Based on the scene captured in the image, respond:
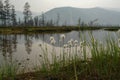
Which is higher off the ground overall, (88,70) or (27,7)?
(27,7)

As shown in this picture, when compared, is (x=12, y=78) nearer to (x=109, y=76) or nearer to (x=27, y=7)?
(x=109, y=76)

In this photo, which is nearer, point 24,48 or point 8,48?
point 8,48

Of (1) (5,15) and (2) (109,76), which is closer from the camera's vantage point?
(2) (109,76)

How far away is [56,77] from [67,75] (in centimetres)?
30

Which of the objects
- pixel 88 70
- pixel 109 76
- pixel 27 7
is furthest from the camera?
pixel 27 7

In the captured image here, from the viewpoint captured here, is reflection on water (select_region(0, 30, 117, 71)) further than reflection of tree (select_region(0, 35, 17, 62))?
No

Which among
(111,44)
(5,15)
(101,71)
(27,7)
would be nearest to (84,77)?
(101,71)

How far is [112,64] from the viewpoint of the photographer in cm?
639

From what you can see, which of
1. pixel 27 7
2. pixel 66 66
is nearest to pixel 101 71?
pixel 66 66

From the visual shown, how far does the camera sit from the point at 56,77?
21.0 ft

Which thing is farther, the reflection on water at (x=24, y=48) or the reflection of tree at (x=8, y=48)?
the reflection of tree at (x=8, y=48)

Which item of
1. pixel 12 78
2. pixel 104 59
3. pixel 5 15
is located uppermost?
pixel 5 15

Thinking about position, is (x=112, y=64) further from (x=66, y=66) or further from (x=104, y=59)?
(x=66, y=66)

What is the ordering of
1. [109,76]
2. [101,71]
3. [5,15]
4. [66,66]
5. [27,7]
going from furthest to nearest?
[27,7] → [5,15] → [66,66] → [101,71] → [109,76]
